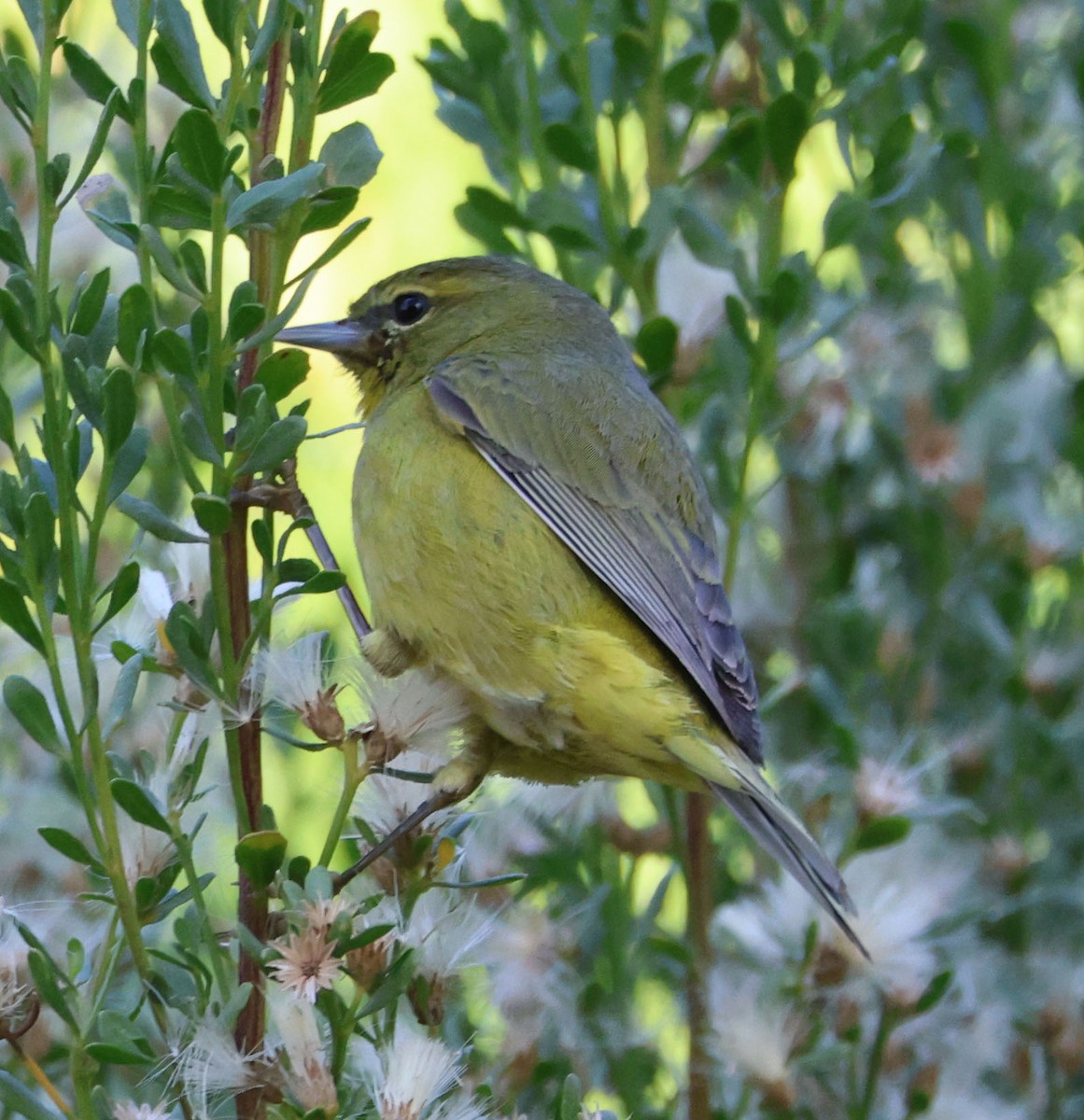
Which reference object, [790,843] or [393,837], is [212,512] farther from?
[790,843]

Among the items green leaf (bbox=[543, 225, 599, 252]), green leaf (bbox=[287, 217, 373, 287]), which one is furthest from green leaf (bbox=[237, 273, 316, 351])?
green leaf (bbox=[543, 225, 599, 252])

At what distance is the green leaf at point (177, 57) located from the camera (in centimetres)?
153

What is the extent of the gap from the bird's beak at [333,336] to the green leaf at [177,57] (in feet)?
3.98

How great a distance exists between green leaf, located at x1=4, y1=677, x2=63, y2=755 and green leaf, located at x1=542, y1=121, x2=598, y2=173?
1.19 meters

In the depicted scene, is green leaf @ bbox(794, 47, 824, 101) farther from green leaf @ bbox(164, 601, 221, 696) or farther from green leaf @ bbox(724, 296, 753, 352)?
green leaf @ bbox(164, 601, 221, 696)

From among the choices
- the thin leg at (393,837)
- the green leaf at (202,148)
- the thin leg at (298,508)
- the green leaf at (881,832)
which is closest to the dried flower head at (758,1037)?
the green leaf at (881,832)

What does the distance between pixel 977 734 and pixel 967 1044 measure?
1.78ft

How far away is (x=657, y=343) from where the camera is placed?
2414 millimetres

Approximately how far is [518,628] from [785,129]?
81 cm

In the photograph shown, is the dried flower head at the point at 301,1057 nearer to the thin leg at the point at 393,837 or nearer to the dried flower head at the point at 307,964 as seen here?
the dried flower head at the point at 307,964

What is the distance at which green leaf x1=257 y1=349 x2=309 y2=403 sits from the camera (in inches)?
62.6

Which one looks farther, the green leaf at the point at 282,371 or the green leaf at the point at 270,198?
the green leaf at the point at 282,371

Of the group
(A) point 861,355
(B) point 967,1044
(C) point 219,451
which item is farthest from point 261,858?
(A) point 861,355

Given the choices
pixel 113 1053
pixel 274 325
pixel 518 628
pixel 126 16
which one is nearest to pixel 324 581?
pixel 274 325
